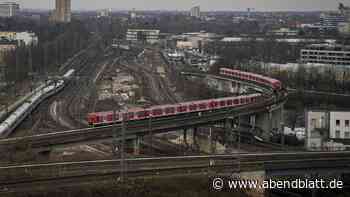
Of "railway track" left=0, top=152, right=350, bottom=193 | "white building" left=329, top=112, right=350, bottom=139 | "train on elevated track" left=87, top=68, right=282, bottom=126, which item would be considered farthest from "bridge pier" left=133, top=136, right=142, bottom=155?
"white building" left=329, top=112, right=350, bottom=139

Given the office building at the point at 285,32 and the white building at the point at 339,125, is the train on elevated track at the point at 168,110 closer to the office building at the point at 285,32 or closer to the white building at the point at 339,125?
the white building at the point at 339,125

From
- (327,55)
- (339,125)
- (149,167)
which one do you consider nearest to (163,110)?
(339,125)

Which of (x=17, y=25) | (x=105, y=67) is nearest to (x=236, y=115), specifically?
(x=105, y=67)

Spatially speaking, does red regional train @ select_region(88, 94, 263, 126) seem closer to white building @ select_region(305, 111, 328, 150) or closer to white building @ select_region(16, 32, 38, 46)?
white building @ select_region(305, 111, 328, 150)

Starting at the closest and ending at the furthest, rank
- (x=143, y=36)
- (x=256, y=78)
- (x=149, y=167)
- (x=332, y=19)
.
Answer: (x=149, y=167) < (x=256, y=78) < (x=143, y=36) < (x=332, y=19)

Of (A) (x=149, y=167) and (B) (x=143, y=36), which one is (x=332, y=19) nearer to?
(B) (x=143, y=36)

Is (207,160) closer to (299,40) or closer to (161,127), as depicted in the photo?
(161,127)
